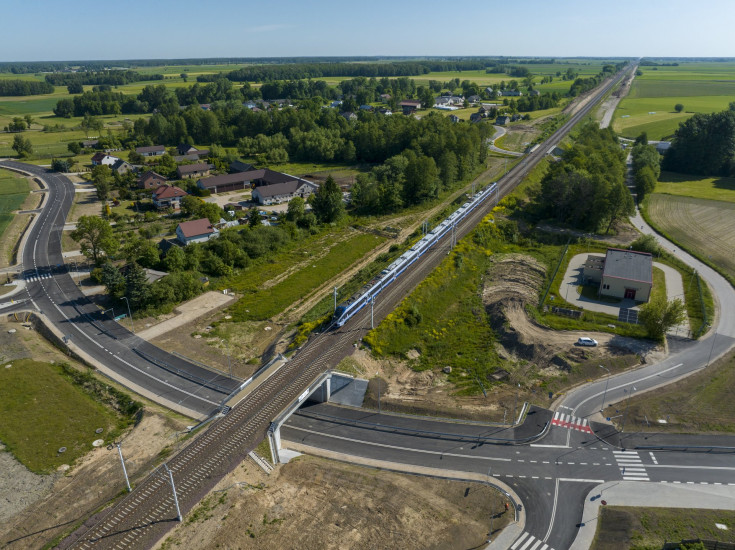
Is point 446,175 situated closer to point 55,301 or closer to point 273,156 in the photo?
point 273,156

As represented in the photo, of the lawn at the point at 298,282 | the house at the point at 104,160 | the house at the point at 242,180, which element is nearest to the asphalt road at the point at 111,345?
the lawn at the point at 298,282

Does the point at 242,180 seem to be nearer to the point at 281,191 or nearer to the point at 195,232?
the point at 281,191

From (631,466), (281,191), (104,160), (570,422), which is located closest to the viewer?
(631,466)

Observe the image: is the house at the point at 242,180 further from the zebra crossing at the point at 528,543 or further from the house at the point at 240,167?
the zebra crossing at the point at 528,543

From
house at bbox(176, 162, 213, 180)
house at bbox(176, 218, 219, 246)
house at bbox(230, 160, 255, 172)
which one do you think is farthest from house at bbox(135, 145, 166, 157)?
house at bbox(176, 218, 219, 246)

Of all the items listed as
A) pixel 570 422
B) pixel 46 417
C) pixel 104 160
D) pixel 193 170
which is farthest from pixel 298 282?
pixel 104 160
